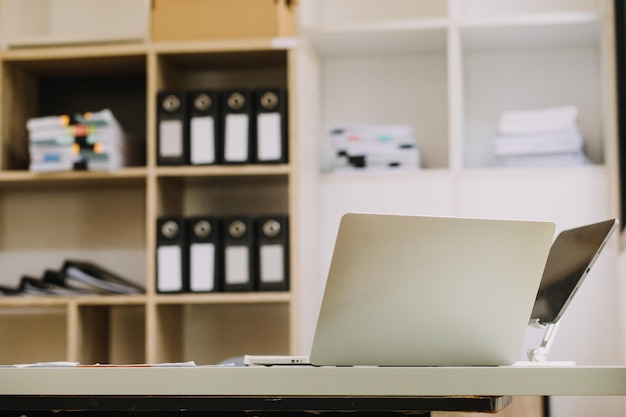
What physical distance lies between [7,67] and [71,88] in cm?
29

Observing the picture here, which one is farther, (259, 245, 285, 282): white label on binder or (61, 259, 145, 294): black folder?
(61, 259, 145, 294): black folder

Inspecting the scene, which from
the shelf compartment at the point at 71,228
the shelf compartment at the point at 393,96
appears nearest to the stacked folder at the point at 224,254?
the shelf compartment at the point at 71,228

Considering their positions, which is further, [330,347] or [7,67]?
[7,67]

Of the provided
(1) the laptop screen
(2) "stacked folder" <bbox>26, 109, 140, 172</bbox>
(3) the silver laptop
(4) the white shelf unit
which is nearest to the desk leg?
(1) the laptop screen

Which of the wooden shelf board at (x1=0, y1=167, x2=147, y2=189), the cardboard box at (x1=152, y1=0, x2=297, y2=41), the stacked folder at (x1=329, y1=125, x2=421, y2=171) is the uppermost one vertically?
the cardboard box at (x1=152, y1=0, x2=297, y2=41)

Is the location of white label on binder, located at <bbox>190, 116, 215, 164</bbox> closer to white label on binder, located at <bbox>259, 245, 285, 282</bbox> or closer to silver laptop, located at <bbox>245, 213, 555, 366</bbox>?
white label on binder, located at <bbox>259, 245, 285, 282</bbox>

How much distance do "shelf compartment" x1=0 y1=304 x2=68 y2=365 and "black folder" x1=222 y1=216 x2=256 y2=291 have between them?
0.75m

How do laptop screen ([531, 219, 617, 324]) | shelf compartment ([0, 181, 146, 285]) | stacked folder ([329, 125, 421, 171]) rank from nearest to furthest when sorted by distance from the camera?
laptop screen ([531, 219, 617, 324])
stacked folder ([329, 125, 421, 171])
shelf compartment ([0, 181, 146, 285])

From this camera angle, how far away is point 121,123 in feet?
11.3

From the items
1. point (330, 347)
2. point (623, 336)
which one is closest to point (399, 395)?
point (330, 347)

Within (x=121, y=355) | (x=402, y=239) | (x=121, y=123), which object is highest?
(x=121, y=123)

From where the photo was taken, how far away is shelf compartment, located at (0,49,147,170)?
3.21 m

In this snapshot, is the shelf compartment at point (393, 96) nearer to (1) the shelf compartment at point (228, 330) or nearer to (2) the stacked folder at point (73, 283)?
(1) the shelf compartment at point (228, 330)

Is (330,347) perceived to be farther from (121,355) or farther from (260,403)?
(121,355)
